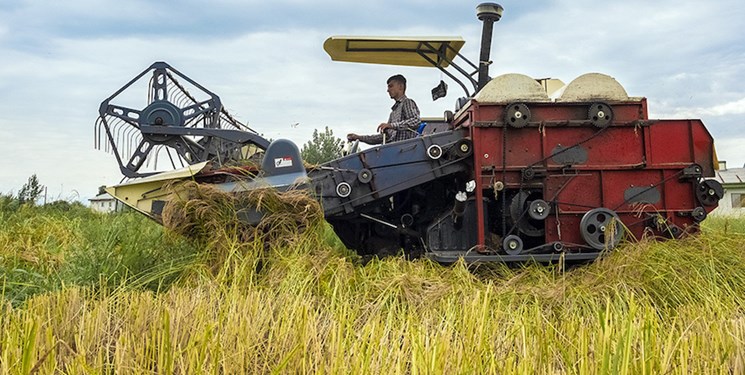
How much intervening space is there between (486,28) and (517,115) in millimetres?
1501

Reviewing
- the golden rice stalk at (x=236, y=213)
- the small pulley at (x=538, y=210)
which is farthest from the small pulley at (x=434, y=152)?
the golden rice stalk at (x=236, y=213)

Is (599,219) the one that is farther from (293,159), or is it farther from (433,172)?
(293,159)

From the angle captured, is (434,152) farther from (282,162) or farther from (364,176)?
(282,162)

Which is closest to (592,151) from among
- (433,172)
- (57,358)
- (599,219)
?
(599,219)

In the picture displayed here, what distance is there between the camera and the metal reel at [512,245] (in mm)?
5039

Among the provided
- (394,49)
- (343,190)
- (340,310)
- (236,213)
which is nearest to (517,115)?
(343,190)

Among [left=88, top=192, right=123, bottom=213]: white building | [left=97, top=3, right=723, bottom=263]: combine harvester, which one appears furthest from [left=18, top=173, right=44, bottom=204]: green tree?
[left=97, top=3, right=723, bottom=263]: combine harvester

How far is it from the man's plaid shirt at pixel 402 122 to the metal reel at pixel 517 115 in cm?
Answer: 120

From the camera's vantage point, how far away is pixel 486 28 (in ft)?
20.3

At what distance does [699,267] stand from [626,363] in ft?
8.30

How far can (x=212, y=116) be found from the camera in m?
6.21

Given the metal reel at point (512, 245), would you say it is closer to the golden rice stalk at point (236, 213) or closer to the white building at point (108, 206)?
the golden rice stalk at point (236, 213)

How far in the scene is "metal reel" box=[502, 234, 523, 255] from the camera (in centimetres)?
504

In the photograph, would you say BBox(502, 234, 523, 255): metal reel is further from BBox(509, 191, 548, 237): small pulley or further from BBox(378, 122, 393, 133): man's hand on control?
BBox(378, 122, 393, 133): man's hand on control
